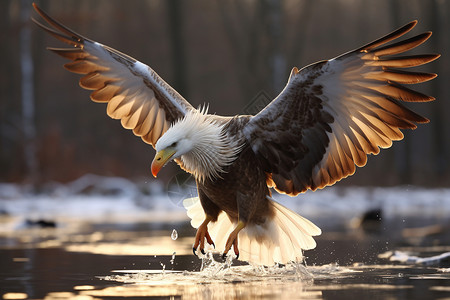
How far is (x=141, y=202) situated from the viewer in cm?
1814

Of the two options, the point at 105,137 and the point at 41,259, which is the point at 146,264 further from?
the point at 105,137

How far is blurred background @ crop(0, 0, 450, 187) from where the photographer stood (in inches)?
909

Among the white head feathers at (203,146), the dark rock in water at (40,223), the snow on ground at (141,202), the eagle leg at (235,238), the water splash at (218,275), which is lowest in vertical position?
the water splash at (218,275)

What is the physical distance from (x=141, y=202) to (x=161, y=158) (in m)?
11.0

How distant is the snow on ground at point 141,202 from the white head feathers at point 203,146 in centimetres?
700

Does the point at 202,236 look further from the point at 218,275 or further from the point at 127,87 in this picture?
the point at 127,87

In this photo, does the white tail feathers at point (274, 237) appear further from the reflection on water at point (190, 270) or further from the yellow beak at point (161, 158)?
the yellow beak at point (161, 158)

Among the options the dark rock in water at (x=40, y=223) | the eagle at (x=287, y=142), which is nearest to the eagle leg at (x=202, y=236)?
the eagle at (x=287, y=142)

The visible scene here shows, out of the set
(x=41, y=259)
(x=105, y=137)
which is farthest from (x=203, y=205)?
(x=105, y=137)

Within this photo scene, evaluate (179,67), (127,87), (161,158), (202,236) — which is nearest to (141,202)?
(179,67)

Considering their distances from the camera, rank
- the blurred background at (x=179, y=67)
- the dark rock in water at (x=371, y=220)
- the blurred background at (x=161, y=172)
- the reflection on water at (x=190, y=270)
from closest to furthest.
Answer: the reflection on water at (x=190, y=270) → the blurred background at (x=161, y=172) → the dark rock in water at (x=371, y=220) → the blurred background at (x=179, y=67)

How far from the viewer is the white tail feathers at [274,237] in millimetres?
8117

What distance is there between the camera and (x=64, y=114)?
139 ft

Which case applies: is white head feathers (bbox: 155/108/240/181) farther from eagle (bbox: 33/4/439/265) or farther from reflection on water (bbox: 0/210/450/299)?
Result: reflection on water (bbox: 0/210/450/299)
